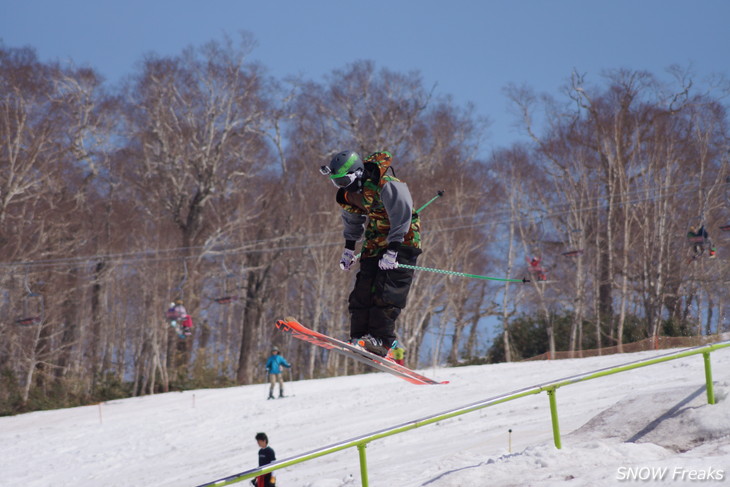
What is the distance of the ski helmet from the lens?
8442 millimetres

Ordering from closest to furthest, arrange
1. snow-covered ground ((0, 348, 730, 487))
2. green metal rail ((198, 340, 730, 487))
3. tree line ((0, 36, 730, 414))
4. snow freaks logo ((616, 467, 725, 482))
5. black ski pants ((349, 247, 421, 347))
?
snow freaks logo ((616, 467, 725, 482)) < green metal rail ((198, 340, 730, 487)) < snow-covered ground ((0, 348, 730, 487)) < black ski pants ((349, 247, 421, 347)) < tree line ((0, 36, 730, 414))

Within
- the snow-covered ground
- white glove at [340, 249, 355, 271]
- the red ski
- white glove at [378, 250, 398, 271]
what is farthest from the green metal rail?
white glove at [340, 249, 355, 271]

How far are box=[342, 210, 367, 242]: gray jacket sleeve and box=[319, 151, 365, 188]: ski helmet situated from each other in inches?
24.2

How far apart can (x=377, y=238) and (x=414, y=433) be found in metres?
7.62

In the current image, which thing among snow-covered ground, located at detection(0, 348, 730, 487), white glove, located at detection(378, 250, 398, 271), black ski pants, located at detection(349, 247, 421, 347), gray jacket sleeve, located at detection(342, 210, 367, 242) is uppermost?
gray jacket sleeve, located at detection(342, 210, 367, 242)

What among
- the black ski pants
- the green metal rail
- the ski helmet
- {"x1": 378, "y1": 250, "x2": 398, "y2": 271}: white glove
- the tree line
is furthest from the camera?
the tree line

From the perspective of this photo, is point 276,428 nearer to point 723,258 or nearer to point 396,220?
point 396,220

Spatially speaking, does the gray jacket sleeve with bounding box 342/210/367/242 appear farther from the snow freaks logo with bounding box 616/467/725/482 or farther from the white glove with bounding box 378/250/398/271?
the snow freaks logo with bounding box 616/467/725/482

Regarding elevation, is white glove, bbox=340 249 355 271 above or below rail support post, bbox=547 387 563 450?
above

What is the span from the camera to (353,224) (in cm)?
916

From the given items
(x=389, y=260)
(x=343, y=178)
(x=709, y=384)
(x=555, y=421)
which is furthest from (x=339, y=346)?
(x=709, y=384)

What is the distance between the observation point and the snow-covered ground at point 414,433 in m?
8.20

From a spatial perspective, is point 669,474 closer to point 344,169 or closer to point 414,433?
point 344,169

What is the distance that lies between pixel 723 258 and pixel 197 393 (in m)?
21.5
